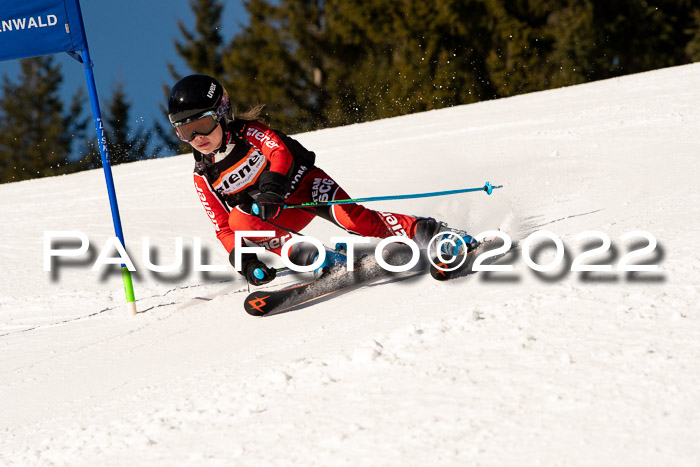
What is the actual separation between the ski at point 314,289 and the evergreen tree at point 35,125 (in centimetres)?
3567

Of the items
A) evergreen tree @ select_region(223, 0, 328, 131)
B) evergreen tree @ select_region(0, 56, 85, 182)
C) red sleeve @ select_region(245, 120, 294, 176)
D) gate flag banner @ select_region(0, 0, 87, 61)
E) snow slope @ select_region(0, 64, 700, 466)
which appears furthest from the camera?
evergreen tree @ select_region(0, 56, 85, 182)

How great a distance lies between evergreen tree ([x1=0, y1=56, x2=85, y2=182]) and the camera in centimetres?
3716

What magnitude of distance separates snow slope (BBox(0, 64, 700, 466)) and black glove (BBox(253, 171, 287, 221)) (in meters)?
0.59

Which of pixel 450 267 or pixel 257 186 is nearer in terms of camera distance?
pixel 450 267

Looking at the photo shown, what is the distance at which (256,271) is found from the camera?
4.11m

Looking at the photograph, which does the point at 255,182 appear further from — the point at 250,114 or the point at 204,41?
the point at 204,41

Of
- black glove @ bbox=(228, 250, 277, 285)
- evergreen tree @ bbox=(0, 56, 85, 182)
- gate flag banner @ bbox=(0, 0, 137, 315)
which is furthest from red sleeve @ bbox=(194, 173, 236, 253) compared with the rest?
evergreen tree @ bbox=(0, 56, 85, 182)

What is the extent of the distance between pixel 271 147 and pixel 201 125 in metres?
0.42

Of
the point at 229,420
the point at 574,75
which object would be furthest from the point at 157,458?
the point at 574,75

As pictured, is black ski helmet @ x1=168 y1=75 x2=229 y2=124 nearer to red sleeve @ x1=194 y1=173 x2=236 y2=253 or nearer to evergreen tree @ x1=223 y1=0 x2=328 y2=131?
red sleeve @ x1=194 y1=173 x2=236 y2=253

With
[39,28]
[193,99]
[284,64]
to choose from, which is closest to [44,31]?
[39,28]

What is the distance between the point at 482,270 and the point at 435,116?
9095 millimetres

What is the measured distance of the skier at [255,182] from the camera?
158 inches

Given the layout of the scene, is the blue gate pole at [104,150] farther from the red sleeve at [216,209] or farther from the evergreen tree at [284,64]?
the evergreen tree at [284,64]
